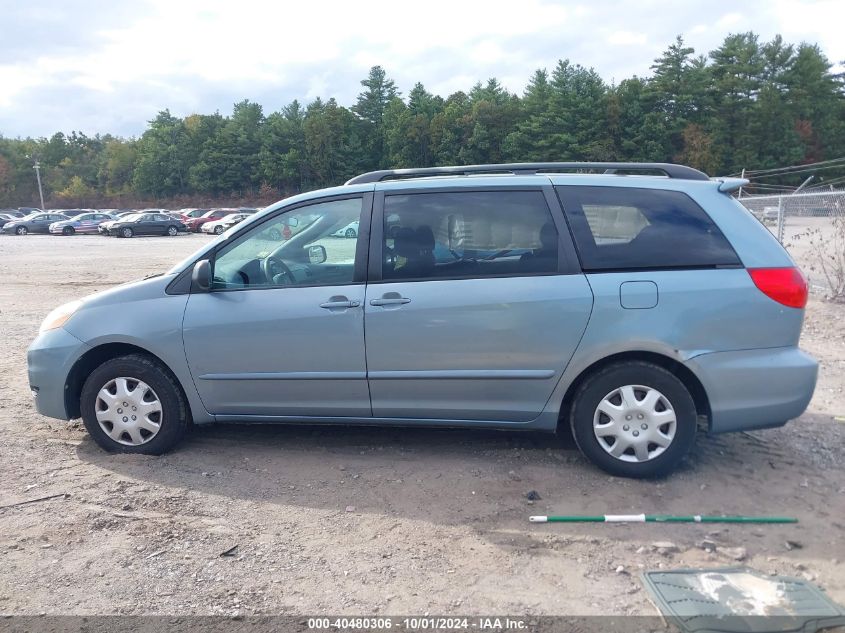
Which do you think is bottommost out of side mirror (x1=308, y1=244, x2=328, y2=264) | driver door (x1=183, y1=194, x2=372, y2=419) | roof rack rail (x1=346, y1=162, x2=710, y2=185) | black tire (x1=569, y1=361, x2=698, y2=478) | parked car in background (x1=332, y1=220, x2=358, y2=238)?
black tire (x1=569, y1=361, x2=698, y2=478)

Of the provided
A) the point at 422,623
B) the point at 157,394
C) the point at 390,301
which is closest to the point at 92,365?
the point at 157,394

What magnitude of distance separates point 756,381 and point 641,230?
3.68ft

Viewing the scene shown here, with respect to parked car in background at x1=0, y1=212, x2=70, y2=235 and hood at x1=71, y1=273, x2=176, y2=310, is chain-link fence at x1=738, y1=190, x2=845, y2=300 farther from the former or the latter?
parked car in background at x1=0, y1=212, x2=70, y2=235

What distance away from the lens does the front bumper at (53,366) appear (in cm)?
473

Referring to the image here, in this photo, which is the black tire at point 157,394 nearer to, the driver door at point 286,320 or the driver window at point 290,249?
the driver door at point 286,320

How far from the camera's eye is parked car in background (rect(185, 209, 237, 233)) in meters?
46.6

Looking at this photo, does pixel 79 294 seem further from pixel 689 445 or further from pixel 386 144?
pixel 386 144

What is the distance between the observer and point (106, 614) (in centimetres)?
300

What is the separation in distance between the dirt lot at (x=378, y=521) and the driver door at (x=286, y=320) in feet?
1.54

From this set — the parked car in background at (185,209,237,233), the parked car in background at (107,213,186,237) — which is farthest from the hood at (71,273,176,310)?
the parked car in background at (185,209,237,233)

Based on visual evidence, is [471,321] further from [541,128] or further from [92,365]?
[541,128]

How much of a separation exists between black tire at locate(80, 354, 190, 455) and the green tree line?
57.3m

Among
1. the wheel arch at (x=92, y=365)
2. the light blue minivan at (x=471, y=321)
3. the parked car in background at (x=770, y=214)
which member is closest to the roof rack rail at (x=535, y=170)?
the light blue minivan at (x=471, y=321)

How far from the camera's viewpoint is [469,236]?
14.6 ft
